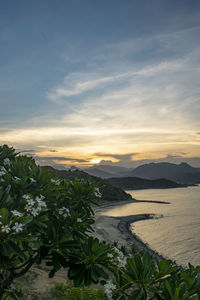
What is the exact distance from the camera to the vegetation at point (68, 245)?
10.6 ft

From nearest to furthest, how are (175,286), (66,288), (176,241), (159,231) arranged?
(175,286), (66,288), (176,241), (159,231)

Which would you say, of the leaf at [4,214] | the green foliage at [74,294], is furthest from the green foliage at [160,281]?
the green foliage at [74,294]

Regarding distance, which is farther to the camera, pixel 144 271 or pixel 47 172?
pixel 47 172

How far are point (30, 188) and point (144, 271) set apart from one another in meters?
2.65

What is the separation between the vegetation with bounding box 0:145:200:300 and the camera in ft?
10.6

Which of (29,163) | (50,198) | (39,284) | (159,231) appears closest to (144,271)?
(50,198)

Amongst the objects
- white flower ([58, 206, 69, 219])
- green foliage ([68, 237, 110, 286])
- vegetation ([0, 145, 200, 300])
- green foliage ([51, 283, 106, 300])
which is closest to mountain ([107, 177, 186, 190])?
green foliage ([51, 283, 106, 300])

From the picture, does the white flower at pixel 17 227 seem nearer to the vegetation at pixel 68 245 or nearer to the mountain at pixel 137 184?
the vegetation at pixel 68 245

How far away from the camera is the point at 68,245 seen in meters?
3.95

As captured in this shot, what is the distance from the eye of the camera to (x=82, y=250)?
4.13 meters

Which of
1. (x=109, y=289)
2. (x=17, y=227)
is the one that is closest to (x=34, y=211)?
(x=17, y=227)

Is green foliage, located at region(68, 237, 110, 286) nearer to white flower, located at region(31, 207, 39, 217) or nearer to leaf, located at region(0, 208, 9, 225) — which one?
white flower, located at region(31, 207, 39, 217)

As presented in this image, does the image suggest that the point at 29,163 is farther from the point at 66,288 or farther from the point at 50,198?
the point at 66,288

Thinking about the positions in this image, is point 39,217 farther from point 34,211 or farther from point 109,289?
point 109,289
